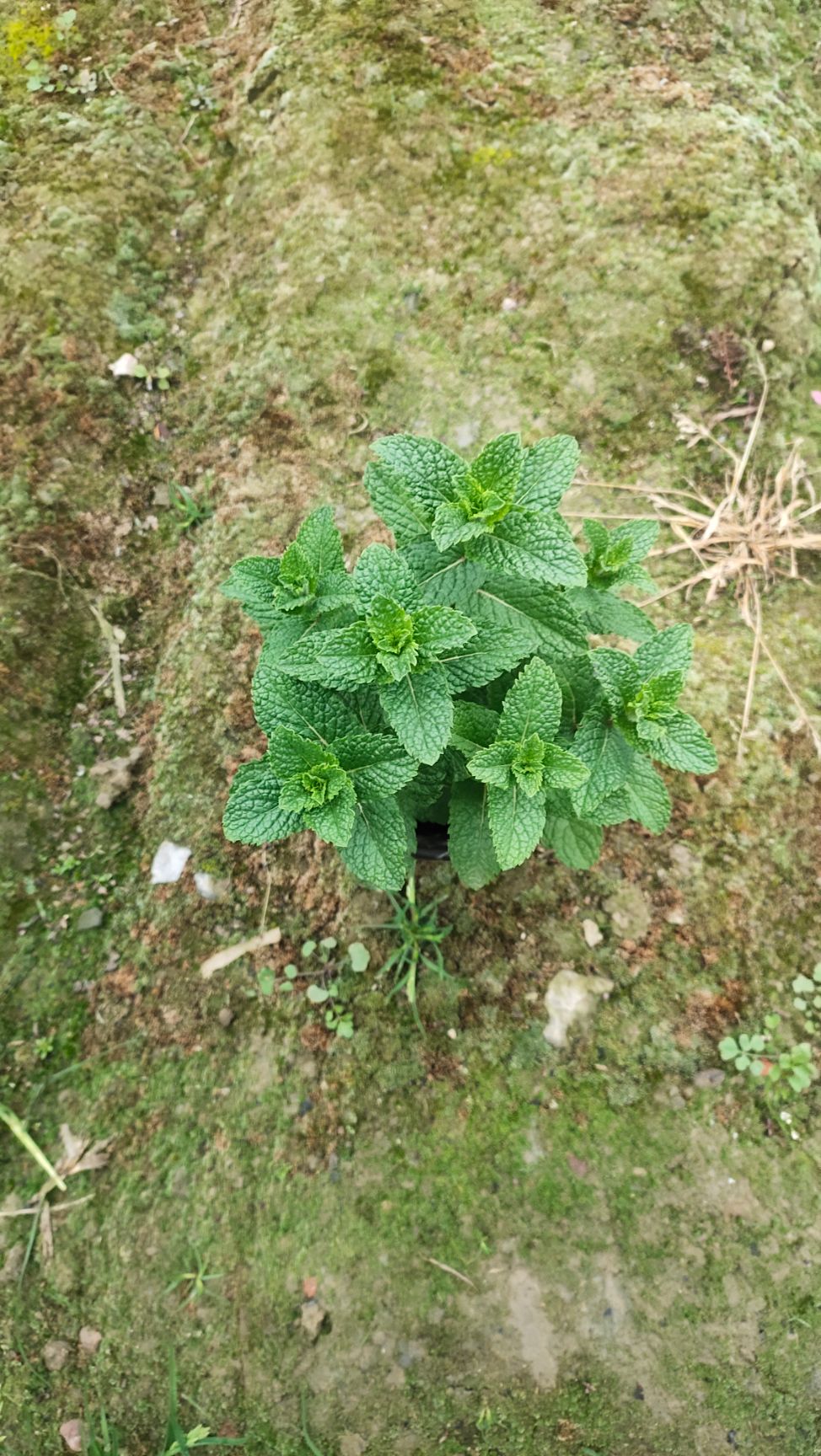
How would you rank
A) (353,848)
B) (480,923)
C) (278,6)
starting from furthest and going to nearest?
(278,6)
(480,923)
(353,848)

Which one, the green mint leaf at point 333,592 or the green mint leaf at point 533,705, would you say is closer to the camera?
the green mint leaf at point 533,705

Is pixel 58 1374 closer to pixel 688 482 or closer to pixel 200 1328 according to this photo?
pixel 200 1328

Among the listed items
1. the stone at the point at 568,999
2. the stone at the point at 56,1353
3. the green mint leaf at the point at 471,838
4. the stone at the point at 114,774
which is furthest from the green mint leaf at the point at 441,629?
the stone at the point at 56,1353

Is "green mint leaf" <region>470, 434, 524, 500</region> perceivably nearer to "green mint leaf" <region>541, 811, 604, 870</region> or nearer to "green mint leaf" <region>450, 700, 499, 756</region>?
"green mint leaf" <region>450, 700, 499, 756</region>

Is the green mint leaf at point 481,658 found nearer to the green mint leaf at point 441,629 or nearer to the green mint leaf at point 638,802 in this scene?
the green mint leaf at point 441,629

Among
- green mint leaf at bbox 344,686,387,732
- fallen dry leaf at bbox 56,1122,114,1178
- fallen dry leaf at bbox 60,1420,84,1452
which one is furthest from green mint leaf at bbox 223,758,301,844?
fallen dry leaf at bbox 60,1420,84,1452

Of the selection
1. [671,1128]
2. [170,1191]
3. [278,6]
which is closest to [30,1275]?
[170,1191]

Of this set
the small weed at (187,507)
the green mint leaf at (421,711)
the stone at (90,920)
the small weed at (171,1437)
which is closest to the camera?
the green mint leaf at (421,711)
